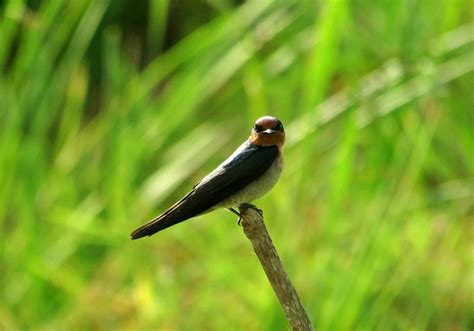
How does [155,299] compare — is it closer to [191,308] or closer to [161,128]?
[191,308]

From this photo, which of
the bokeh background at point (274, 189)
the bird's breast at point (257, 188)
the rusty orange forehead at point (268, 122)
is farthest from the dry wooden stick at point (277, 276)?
the bokeh background at point (274, 189)

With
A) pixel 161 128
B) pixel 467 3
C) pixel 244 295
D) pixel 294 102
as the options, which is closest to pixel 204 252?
pixel 244 295

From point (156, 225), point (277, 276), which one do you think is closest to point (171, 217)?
point (156, 225)

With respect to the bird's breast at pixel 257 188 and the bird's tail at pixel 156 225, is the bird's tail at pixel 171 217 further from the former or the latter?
the bird's breast at pixel 257 188

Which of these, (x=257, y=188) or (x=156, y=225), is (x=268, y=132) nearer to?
Result: (x=257, y=188)

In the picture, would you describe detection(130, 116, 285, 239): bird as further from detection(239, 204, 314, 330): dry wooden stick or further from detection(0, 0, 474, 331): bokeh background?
detection(0, 0, 474, 331): bokeh background

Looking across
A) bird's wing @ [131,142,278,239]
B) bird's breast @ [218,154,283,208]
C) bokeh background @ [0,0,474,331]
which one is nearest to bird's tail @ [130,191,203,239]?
bird's wing @ [131,142,278,239]

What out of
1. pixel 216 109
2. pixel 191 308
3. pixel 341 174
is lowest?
pixel 341 174
